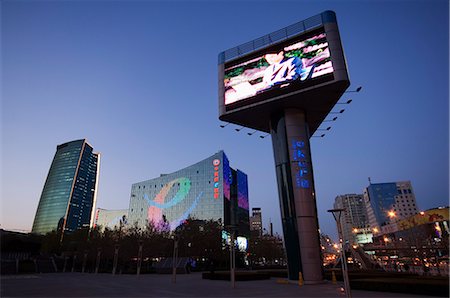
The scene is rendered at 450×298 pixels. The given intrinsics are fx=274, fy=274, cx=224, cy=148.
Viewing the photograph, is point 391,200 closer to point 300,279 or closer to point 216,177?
point 216,177

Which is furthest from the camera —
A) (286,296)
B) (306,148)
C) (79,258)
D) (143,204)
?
(143,204)

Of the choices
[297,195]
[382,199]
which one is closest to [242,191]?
[382,199]

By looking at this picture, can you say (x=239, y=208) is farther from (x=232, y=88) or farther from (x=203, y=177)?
(x=232, y=88)

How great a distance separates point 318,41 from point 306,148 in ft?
43.3

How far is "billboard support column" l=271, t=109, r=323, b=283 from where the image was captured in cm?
2969

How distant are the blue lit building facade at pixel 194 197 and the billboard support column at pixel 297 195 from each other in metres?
89.0

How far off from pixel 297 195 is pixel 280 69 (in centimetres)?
1576

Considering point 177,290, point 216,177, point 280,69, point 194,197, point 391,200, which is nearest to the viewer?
point 177,290

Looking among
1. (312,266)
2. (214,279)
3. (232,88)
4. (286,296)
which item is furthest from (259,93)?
(214,279)

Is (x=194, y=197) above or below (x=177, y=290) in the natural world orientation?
above

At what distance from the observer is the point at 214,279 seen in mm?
37719

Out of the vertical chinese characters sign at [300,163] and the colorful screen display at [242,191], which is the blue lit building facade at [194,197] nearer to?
the colorful screen display at [242,191]

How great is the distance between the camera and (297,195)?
31.4 metres

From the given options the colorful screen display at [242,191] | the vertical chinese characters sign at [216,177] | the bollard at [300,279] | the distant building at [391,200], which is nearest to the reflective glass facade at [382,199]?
the distant building at [391,200]
